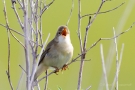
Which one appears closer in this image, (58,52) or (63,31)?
(63,31)

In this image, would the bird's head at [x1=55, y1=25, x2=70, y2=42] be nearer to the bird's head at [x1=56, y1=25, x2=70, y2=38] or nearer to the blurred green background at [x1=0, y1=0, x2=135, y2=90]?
the bird's head at [x1=56, y1=25, x2=70, y2=38]

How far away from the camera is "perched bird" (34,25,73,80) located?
400 centimetres

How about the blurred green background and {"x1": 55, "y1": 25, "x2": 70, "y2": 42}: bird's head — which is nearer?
{"x1": 55, "y1": 25, "x2": 70, "y2": 42}: bird's head

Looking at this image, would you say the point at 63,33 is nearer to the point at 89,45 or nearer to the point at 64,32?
the point at 64,32

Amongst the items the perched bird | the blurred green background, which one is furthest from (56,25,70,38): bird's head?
the blurred green background

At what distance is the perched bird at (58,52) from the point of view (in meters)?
4.00

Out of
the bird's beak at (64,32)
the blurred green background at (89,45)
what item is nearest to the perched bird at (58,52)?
the bird's beak at (64,32)

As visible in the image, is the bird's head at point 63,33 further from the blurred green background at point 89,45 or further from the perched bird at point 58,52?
the blurred green background at point 89,45

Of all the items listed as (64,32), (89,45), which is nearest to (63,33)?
(64,32)

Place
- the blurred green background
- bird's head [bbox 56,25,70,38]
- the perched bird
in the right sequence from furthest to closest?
1. the blurred green background
2. the perched bird
3. bird's head [bbox 56,25,70,38]

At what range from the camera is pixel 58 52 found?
4.04 metres

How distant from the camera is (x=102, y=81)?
11.5 ft

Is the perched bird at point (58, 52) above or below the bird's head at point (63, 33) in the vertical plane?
below

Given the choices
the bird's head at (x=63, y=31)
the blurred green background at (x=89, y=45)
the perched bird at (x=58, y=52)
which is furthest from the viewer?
the blurred green background at (x=89, y=45)
